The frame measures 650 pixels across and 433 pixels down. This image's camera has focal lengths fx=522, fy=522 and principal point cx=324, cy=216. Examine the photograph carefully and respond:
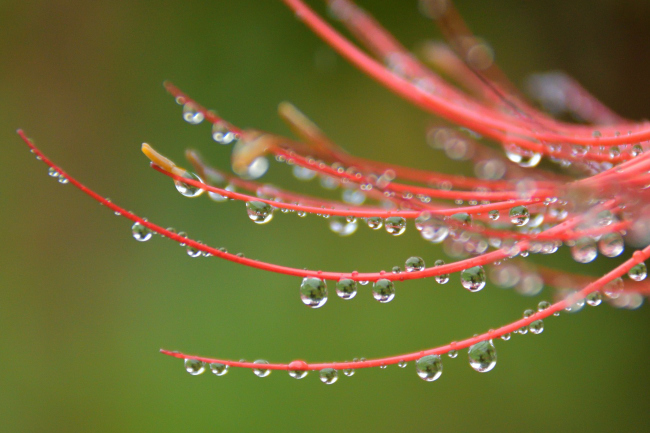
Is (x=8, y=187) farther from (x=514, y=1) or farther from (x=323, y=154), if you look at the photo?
(x=514, y=1)

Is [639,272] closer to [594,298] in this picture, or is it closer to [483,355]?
[594,298]

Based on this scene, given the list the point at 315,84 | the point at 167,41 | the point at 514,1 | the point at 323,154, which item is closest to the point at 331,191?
the point at 315,84

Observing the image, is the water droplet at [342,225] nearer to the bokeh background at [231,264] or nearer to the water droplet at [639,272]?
the water droplet at [639,272]

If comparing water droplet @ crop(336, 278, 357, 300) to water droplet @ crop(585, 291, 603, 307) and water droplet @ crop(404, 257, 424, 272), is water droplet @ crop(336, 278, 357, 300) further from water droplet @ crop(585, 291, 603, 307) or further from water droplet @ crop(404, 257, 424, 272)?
water droplet @ crop(585, 291, 603, 307)

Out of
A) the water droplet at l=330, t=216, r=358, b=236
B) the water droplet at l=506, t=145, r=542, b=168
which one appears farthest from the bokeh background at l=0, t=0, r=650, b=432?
the water droplet at l=506, t=145, r=542, b=168

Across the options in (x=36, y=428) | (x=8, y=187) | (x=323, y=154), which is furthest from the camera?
(x=8, y=187)

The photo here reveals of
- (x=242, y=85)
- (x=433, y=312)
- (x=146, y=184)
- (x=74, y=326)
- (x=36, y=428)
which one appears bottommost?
(x=36, y=428)
